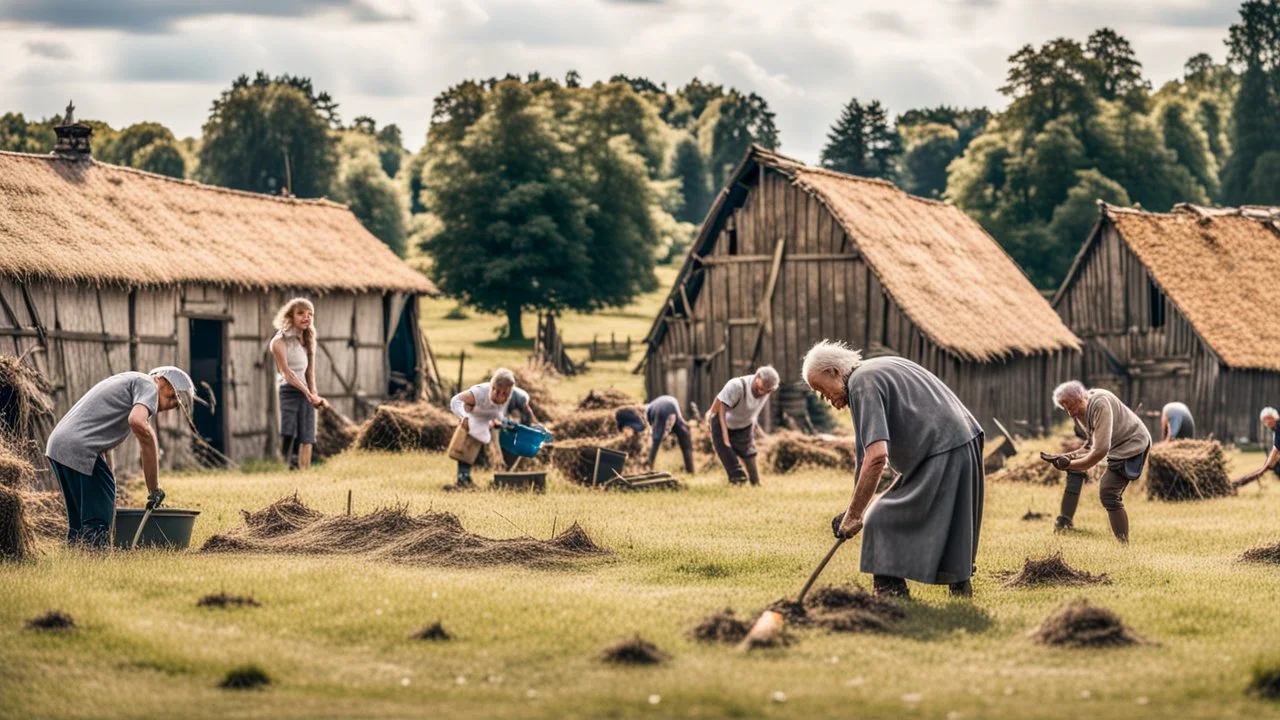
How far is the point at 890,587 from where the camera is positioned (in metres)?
11.5

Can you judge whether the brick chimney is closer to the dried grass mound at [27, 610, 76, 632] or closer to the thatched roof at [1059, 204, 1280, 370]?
the dried grass mound at [27, 610, 76, 632]

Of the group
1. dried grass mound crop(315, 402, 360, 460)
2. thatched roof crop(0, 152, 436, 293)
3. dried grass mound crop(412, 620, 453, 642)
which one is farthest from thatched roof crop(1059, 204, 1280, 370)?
dried grass mound crop(412, 620, 453, 642)

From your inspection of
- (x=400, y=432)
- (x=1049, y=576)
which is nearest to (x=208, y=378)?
(x=400, y=432)

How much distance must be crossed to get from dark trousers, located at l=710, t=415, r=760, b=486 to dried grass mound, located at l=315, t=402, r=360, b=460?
25.4 feet

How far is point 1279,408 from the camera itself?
1592 inches

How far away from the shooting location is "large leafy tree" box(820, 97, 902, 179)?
7562 centimetres

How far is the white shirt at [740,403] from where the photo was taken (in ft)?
69.1

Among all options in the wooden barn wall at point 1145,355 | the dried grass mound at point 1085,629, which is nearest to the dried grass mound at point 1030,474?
the dried grass mound at point 1085,629

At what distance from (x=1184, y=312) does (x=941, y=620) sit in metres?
31.7

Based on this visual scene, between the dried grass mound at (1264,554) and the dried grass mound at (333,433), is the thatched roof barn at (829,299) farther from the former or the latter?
the dried grass mound at (1264,554)

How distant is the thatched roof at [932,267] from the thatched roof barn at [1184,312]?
3165mm

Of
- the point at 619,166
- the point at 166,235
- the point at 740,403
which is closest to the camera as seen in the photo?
the point at 740,403

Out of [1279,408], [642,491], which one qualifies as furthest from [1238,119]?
[642,491]

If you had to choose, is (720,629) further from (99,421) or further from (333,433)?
(333,433)
